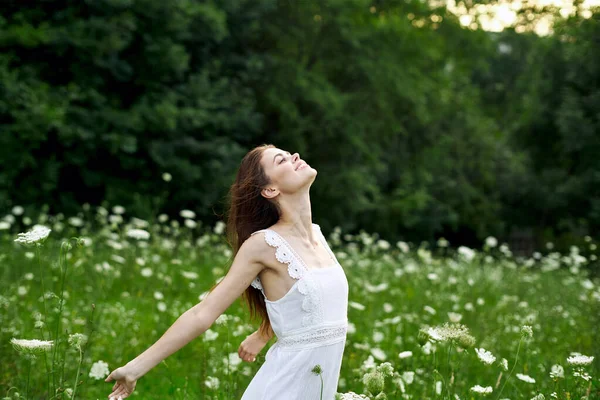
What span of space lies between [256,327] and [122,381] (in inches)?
83.9

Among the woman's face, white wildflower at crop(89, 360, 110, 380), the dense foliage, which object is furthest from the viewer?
the dense foliage

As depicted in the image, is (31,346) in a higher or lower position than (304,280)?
lower

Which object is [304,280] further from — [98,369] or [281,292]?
[98,369]

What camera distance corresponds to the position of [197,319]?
2467mm

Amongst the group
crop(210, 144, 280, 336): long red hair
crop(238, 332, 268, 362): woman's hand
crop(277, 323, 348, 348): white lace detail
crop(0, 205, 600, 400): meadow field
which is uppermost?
crop(210, 144, 280, 336): long red hair

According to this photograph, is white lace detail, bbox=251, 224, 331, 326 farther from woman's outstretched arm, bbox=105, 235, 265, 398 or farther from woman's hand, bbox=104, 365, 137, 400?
woman's hand, bbox=104, 365, 137, 400

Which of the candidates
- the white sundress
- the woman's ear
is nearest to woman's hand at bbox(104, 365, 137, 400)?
the white sundress

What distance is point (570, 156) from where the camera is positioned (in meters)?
22.8

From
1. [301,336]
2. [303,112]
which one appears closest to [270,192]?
[301,336]

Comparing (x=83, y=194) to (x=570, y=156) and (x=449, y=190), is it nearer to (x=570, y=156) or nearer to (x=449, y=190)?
(x=449, y=190)

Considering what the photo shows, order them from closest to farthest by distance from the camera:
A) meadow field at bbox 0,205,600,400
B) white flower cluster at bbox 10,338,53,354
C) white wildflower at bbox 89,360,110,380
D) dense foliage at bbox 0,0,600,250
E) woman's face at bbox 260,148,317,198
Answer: white flower cluster at bbox 10,338,53,354
woman's face at bbox 260,148,317,198
meadow field at bbox 0,205,600,400
white wildflower at bbox 89,360,110,380
dense foliage at bbox 0,0,600,250

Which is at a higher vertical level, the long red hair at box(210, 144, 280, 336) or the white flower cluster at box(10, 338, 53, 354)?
the long red hair at box(210, 144, 280, 336)

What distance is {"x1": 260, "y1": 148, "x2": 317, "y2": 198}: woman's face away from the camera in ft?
8.84

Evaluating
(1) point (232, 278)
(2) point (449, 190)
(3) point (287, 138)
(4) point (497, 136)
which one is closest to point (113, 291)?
(1) point (232, 278)
